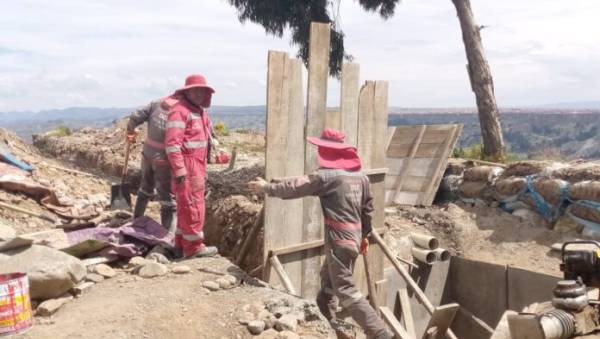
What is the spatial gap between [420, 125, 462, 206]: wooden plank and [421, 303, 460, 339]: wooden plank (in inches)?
113

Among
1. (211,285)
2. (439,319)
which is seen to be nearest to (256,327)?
(211,285)

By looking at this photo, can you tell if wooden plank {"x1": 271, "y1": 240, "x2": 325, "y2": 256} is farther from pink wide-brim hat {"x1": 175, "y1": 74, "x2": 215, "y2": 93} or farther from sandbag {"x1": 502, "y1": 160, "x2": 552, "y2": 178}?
sandbag {"x1": 502, "y1": 160, "x2": 552, "y2": 178}

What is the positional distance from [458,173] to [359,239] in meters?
4.40

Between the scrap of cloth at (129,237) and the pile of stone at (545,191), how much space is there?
16.0ft

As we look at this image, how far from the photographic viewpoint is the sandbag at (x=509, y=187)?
25.4 ft

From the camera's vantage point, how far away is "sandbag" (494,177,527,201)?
7.75 metres

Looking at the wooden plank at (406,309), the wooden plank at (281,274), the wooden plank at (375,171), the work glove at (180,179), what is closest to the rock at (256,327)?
the wooden plank at (281,274)

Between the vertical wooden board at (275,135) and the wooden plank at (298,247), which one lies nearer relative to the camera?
the vertical wooden board at (275,135)

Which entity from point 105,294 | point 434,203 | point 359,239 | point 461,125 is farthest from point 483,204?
point 105,294

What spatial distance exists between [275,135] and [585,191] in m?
4.17

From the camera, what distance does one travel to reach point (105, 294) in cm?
449

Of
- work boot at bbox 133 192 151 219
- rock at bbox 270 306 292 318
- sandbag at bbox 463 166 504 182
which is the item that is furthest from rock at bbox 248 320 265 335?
sandbag at bbox 463 166 504 182

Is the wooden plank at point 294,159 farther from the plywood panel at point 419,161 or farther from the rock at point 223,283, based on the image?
the plywood panel at point 419,161

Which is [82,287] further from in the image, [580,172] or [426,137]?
[426,137]
